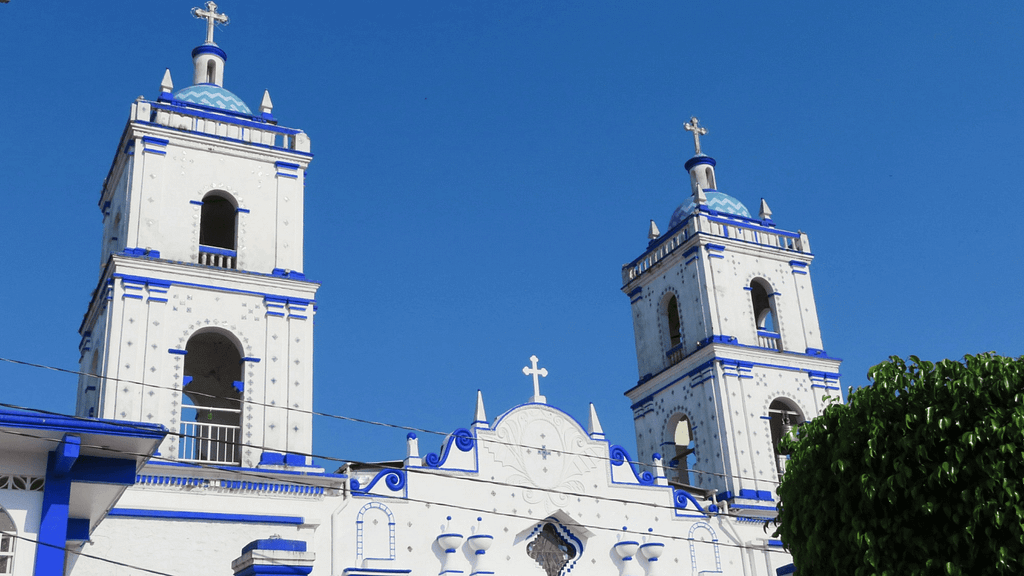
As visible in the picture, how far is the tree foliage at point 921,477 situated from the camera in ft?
39.3

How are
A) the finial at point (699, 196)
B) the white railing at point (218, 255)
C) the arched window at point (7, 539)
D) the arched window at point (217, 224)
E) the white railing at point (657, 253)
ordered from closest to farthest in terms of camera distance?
the arched window at point (7, 539) → the white railing at point (218, 255) → the arched window at point (217, 224) → the white railing at point (657, 253) → the finial at point (699, 196)

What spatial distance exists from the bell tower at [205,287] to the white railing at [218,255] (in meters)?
0.05

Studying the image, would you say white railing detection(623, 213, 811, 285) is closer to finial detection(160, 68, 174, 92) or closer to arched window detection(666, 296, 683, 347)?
arched window detection(666, 296, 683, 347)

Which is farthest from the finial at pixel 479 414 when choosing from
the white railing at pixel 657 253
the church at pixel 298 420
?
the white railing at pixel 657 253

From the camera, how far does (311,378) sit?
68.3 ft

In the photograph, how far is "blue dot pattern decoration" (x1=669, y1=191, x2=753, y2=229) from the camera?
28516 millimetres

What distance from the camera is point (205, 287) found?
68.3 feet

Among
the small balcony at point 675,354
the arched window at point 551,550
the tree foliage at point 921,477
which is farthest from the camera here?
the small balcony at point 675,354

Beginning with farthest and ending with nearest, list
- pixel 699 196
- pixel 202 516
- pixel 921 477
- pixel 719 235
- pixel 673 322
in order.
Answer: pixel 673 322
pixel 699 196
pixel 719 235
pixel 202 516
pixel 921 477

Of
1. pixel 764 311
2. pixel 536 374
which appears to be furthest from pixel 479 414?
pixel 764 311

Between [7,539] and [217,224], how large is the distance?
12.4 metres

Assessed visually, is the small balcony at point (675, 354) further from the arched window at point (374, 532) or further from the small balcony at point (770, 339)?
the arched window at point (374, 532)

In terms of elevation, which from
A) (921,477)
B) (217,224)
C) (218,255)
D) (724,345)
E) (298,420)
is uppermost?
(217,224)

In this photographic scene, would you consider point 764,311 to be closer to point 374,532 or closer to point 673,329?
point 673,329
